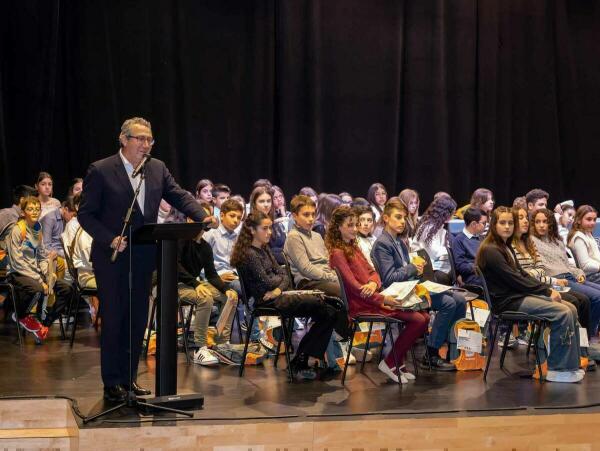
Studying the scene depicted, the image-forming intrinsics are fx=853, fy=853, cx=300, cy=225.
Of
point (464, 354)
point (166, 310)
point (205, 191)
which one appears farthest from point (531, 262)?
point (205, 191)

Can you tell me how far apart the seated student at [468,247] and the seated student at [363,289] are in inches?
45.5

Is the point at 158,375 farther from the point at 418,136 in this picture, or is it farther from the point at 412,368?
the point at 418,136

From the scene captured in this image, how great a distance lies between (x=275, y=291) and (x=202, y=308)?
2.66 feet

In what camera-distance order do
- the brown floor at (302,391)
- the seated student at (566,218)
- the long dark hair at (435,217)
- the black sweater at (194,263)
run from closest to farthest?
the brown floor at (302,391)
the black sweater at (194,263)
the long dark hair at (435,217)
the seated student at (566,218)

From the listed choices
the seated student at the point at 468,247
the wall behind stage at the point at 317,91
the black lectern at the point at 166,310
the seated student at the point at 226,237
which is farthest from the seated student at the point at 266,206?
the wall behind stage at the point at 317,91

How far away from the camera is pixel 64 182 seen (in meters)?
9.44

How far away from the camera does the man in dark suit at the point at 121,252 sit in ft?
14.9

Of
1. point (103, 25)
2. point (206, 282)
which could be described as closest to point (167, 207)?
point (206, 282)

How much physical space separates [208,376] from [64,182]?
4654 millimetres

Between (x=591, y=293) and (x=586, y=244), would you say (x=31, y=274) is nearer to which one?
(x=591, y=293)

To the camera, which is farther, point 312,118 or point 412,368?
point 312,118

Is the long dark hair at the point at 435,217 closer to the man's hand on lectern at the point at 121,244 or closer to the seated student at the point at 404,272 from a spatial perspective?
the seated student at the point at 404,272

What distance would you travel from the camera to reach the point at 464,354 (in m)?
5.88

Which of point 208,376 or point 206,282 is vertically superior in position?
point 206,282
